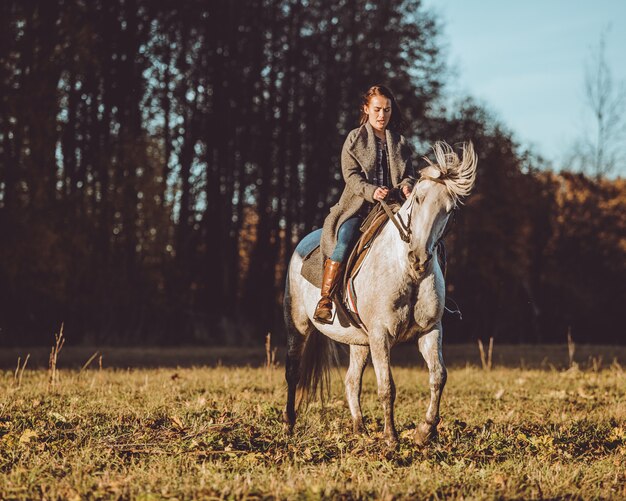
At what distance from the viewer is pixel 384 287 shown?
649cm

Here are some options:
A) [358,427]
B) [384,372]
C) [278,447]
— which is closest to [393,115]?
[384,372]

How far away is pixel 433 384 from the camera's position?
6398mm

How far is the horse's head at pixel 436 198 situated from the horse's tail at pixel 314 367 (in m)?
2.48

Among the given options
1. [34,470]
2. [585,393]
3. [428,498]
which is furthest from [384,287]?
[585,393]

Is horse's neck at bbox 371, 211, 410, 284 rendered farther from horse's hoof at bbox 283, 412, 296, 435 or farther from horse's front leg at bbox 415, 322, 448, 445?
horse's hoof at bbox 283, 412, 296, 435

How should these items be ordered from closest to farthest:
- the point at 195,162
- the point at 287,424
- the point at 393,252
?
the point at 393,252, the point at 287,424, the point at 195,162

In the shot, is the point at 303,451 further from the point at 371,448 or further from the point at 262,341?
the point at 262,341

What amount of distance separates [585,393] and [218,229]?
1919 centimetres

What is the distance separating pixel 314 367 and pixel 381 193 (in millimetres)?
2402

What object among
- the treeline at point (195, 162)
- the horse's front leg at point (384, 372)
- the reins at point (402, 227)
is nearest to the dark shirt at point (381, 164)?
the reins at point (402, 227)

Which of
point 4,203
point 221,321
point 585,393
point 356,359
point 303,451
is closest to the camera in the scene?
point 303,451

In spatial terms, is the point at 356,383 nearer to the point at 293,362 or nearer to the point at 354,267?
the point at 293,362

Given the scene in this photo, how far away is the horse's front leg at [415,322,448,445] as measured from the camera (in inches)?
251

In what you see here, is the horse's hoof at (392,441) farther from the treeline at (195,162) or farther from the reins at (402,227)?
the treeline at (195,162)
